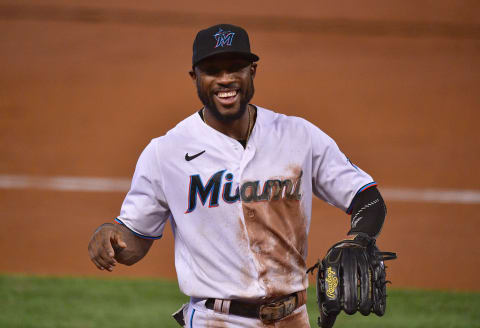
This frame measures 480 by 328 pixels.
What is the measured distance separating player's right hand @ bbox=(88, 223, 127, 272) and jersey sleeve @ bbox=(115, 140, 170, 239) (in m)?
0.14

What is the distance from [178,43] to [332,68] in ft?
10.3

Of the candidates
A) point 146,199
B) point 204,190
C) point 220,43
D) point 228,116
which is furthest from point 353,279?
point 220,43

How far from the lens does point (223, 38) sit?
10.8ft

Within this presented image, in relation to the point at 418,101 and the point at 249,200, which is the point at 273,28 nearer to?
the point at 418,101

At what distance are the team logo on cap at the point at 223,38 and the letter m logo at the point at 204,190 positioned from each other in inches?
22.4

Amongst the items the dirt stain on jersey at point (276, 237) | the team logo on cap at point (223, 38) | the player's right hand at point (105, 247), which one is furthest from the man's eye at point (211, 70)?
the player's right hand at point (105, 247)

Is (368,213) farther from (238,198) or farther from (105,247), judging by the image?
(105,247)

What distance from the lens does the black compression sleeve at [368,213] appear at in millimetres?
3285

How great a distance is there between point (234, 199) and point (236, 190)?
1.6 inches

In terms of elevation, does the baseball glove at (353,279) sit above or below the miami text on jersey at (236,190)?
below

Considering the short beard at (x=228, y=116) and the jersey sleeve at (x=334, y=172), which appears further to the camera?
the jersey sleeve at (x=334, y=172)

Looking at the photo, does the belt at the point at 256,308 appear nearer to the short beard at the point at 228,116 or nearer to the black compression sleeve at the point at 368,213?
the black compression sleeve at the point at 368,213

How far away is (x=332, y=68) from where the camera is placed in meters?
14.1

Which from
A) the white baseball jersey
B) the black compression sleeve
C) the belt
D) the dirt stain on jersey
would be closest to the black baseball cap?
the white baseball jersey
